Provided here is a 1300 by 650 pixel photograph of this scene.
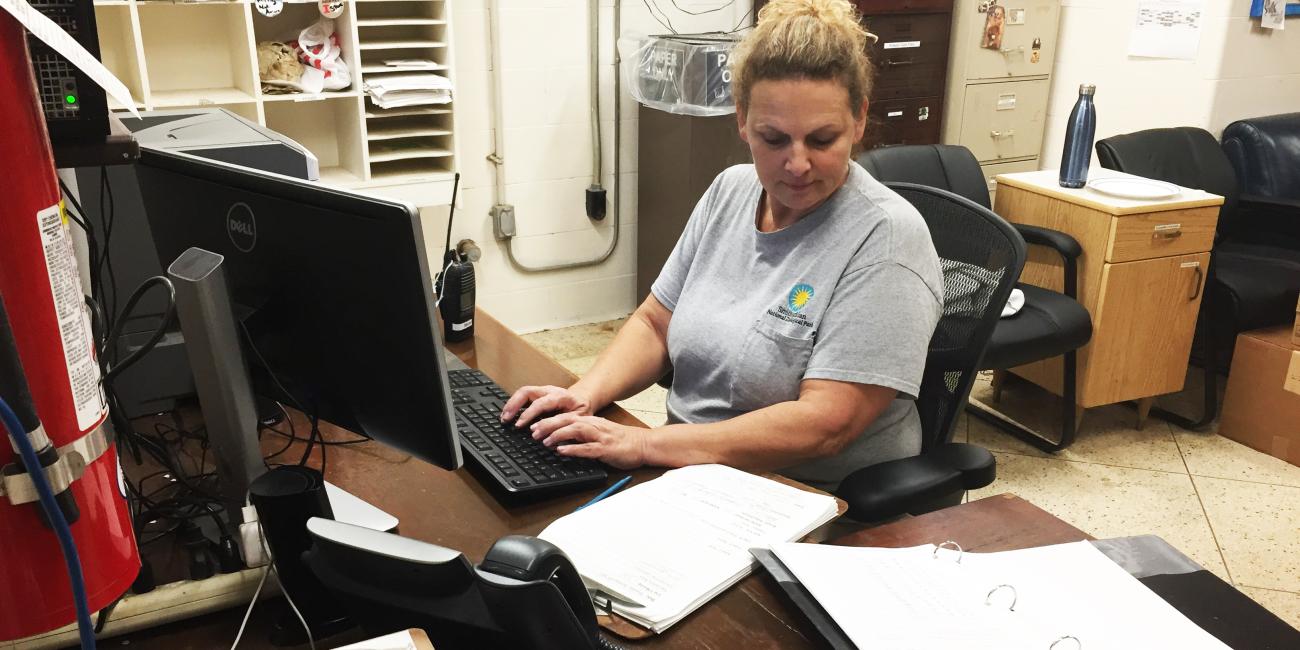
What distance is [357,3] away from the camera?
3033 millimetres

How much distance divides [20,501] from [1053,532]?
3.38 feet

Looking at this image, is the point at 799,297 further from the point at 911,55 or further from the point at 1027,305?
the point at 911,55

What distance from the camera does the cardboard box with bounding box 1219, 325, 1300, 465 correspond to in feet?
9.47

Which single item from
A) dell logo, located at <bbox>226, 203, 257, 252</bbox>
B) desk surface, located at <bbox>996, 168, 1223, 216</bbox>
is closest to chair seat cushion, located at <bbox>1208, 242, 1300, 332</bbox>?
desk surface, located at <bbox>996, 168, 1223, 216</bbox>

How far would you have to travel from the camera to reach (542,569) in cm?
79

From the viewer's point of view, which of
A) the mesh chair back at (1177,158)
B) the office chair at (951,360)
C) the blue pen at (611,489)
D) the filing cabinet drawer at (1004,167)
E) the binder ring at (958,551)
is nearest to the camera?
the binder ring at (958,551)

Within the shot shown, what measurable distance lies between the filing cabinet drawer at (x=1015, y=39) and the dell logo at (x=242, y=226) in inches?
131

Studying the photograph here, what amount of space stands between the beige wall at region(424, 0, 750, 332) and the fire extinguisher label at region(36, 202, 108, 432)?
252 centimetres

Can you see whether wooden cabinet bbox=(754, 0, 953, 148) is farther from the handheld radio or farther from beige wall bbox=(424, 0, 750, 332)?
the handheld radio

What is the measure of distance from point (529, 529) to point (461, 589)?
342 millimetres

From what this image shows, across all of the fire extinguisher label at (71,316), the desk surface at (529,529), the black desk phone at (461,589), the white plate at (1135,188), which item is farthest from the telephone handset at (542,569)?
the white plate at (1135,188)

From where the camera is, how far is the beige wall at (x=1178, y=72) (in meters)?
3.51

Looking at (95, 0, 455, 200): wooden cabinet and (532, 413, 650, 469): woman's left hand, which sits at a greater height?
(95, 0, 455, 200): wooden cabinet

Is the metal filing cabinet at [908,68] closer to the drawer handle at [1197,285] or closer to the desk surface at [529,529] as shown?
the drawer handle at [1197,285]
